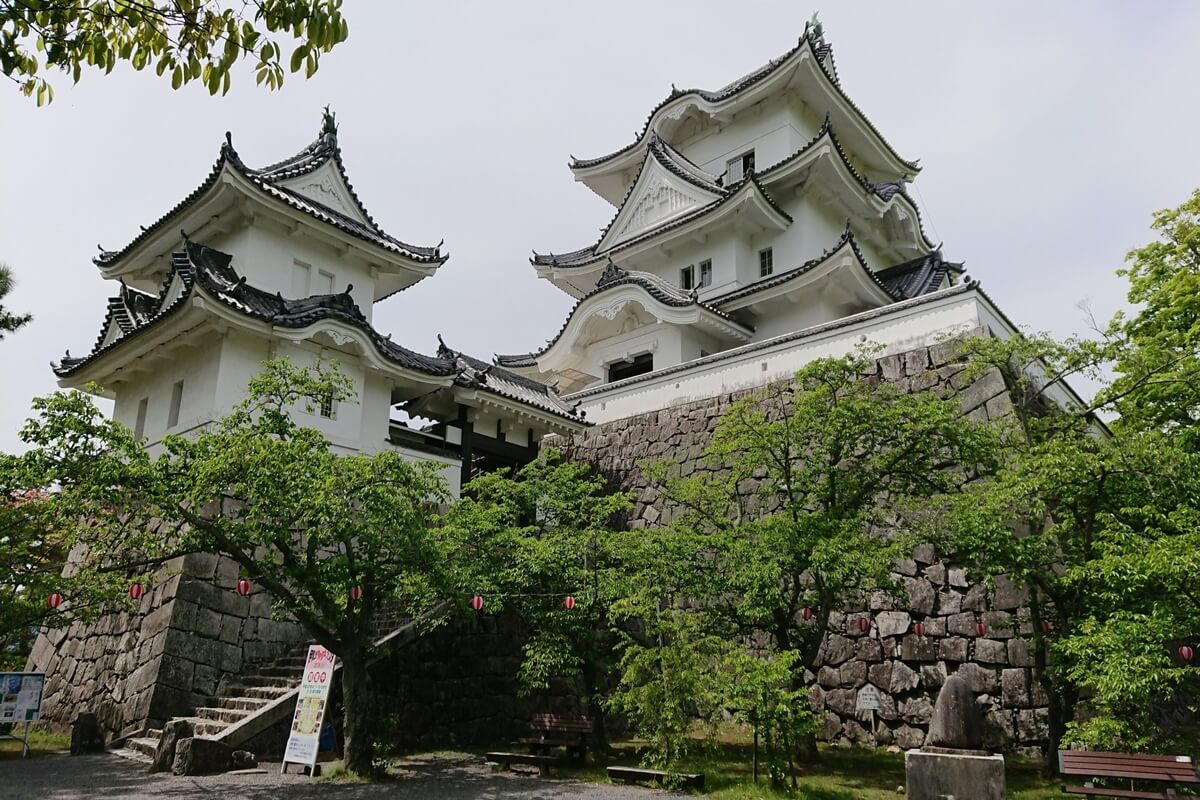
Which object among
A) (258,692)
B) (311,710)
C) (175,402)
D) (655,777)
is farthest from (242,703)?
(175,402)

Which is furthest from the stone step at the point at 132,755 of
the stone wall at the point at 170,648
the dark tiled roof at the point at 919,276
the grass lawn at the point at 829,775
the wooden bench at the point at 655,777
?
the dark tiled roof at the point at 919,276

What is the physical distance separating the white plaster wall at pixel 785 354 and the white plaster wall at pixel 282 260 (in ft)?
18.9

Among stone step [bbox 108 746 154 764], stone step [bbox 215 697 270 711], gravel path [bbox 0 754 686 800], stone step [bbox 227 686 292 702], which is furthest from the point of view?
stone step [bbox 227 686 292 702]

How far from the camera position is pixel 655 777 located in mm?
8719

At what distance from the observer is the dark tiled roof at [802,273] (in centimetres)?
1738

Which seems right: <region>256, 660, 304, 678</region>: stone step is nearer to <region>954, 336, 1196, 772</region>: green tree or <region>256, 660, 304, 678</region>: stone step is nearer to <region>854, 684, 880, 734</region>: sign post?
<region>854, 684, 880, 734</region>: sign post

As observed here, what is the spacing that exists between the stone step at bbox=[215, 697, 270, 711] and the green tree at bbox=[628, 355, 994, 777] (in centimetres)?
589

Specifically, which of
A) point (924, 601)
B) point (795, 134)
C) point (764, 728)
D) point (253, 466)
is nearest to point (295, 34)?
point (253, 466)

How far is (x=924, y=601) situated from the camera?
1152cm

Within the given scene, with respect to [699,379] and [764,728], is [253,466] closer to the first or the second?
[764,728]

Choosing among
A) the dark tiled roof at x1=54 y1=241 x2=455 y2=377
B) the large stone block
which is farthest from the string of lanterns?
the dark tiled roof at x1=54 y1=241 x2=455 y2=377

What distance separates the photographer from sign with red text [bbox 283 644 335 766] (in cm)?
879

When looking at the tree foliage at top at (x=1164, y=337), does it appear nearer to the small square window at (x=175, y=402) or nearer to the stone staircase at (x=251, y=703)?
the stone staircase at (x=251, y=703)

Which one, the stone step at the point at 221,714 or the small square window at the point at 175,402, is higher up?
the small square window at the point at 175,402
